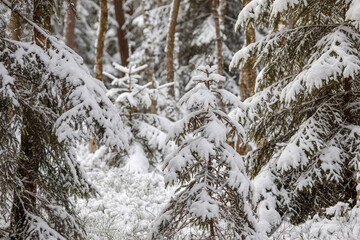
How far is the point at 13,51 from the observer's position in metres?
3.96

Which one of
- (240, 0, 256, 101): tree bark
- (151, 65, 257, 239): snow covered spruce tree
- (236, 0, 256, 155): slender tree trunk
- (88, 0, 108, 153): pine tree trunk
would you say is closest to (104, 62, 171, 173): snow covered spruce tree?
(88, 0, 108, 153): pine tree trunk

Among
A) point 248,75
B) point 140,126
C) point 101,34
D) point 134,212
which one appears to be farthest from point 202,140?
point 101,34

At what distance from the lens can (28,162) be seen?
437 centimetres

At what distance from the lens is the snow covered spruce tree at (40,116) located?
3.64 m

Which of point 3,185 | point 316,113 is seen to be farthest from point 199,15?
point 3,185

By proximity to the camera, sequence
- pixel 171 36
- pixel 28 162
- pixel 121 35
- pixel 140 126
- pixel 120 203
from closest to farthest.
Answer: pixel 28 162, pixel 120 203, pixel 140 126, pixel 171 36, pixel 121 35

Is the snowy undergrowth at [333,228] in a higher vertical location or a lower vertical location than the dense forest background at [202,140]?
lower

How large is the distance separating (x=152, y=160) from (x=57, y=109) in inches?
252

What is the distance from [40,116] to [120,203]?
13.6 ft

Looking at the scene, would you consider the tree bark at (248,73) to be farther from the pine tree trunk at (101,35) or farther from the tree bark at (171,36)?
the tree bark at (171,36)

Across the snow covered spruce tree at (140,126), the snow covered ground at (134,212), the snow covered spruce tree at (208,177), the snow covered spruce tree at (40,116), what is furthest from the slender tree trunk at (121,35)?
the snow covered spruce tree at (208,177)

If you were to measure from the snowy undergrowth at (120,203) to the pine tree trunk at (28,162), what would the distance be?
1647 millimetres

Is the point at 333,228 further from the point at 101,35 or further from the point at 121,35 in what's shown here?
the point at 121,35

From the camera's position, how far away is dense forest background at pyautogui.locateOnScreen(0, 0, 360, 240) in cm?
389
